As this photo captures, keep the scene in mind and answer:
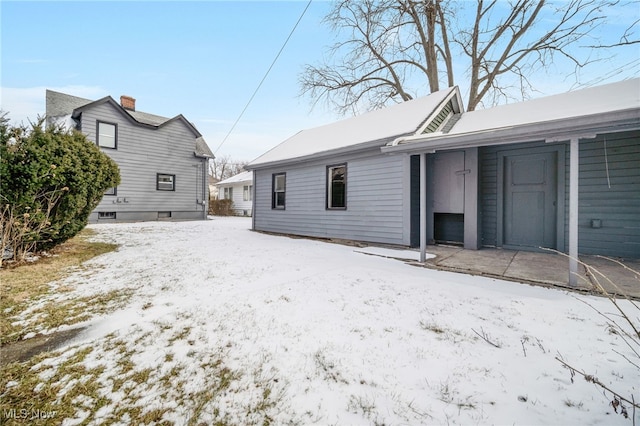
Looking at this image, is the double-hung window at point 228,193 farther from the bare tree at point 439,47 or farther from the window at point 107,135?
the bare tree at point 439,47

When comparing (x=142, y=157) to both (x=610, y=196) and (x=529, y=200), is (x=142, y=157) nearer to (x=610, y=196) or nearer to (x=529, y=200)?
(x=529, y=200)

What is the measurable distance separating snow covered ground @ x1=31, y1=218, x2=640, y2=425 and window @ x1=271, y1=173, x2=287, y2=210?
18.8 feet

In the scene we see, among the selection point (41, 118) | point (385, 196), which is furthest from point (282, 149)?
point (41, 118)

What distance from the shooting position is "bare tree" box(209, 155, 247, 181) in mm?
46281

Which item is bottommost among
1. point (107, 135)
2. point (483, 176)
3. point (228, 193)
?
point (483, 176)

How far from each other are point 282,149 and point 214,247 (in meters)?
5.08

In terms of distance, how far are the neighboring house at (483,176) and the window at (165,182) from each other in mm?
9420

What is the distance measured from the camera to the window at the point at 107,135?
42.1 feet

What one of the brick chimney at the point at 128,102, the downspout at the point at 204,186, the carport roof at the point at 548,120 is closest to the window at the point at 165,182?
the downspout at the point at 204,186

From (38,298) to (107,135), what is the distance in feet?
42.7

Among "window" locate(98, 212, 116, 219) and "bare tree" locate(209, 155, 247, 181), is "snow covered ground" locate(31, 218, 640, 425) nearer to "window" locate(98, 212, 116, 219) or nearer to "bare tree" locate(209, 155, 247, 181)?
"window" locate(98, 212, 116, 219)

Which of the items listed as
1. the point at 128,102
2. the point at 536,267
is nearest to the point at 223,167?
the point at 128,102

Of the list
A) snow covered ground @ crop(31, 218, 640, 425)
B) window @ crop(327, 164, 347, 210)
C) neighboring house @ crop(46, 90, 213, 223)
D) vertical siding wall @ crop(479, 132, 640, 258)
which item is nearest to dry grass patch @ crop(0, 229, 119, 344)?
snow covered ground @ crop(31, 218, 640, 425)

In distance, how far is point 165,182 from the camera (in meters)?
15.0
